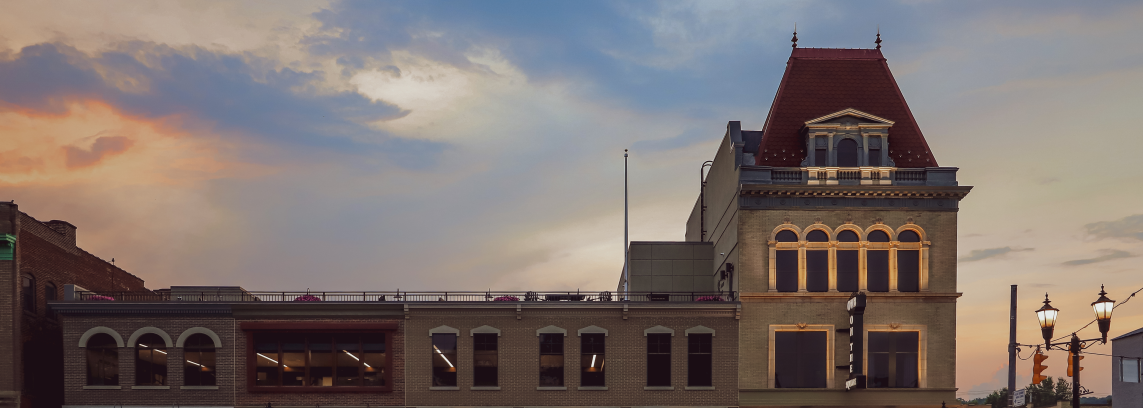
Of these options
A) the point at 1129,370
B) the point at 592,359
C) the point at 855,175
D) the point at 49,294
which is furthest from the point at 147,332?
the point at 1129,370

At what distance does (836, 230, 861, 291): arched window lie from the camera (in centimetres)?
3803

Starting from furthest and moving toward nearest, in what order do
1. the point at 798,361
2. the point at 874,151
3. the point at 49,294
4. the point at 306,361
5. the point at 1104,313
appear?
the point at 49,294 → the point at 874,151 → the point at 798,361 → the point at 306,361 → the point at 1104,313

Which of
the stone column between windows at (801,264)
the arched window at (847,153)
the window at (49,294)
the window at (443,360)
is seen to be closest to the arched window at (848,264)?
the stone column between windows at (801,264)

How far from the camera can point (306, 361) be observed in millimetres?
37094

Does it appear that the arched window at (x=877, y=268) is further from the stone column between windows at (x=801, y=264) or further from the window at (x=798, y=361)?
the window at (x=798, y=361)

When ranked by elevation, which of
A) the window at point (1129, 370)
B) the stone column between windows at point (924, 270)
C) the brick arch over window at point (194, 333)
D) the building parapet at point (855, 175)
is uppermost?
the building parapet at point (855, 175)

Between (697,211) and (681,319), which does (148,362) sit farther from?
(697,211)

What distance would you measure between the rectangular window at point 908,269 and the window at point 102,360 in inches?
1238

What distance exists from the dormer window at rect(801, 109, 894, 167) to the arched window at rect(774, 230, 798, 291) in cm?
364

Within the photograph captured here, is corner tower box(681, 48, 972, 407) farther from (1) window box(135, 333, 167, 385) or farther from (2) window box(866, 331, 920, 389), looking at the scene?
(1) window box(135, 333, 167, 385)

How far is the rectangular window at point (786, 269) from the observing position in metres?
38.0

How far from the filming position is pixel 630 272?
45.8 m

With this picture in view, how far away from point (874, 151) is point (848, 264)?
4.90m

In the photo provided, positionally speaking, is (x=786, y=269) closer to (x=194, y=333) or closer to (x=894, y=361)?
(x=894, y=361)
